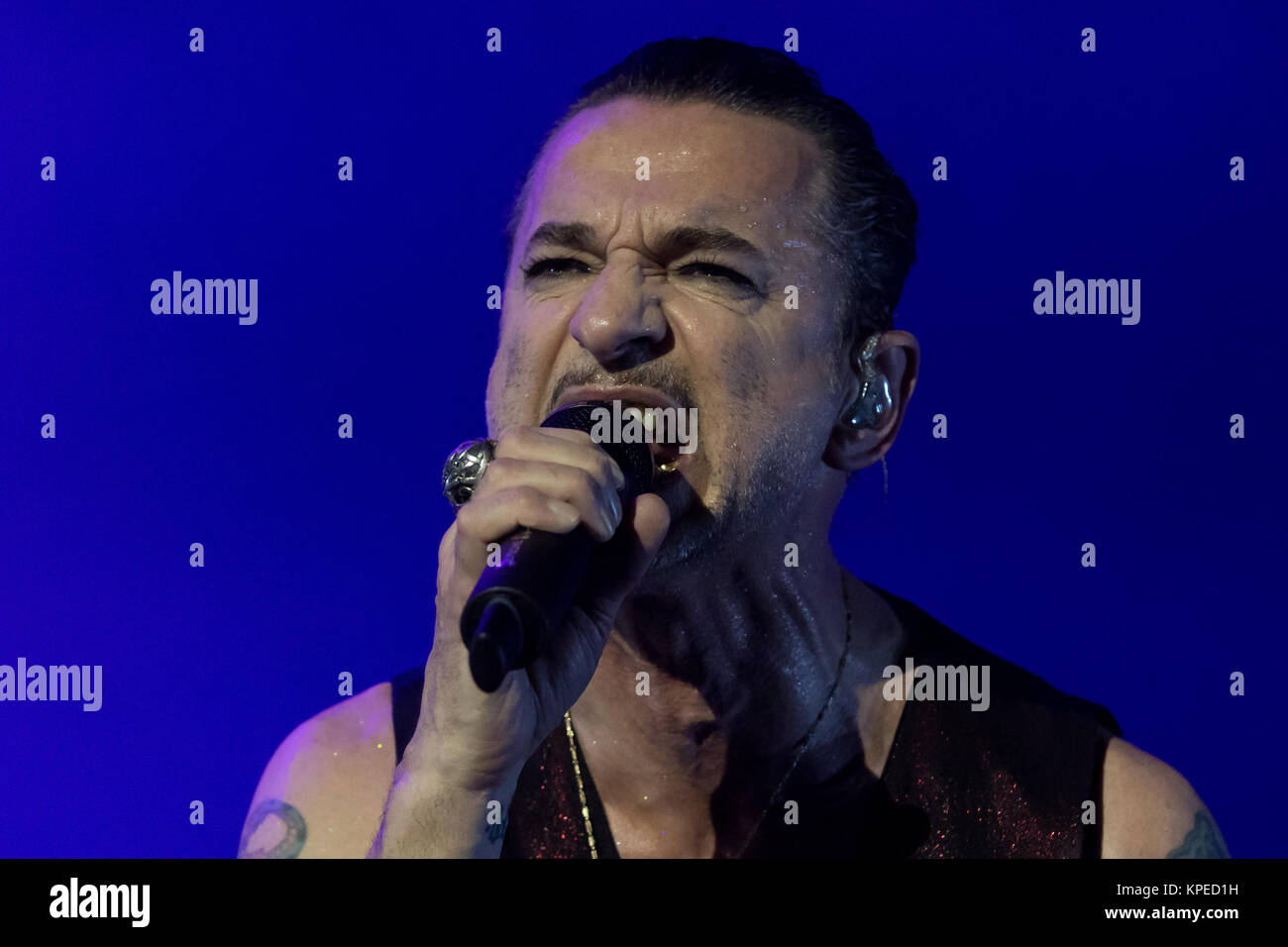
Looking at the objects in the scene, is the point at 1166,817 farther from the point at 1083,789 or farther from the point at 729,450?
the point at 729,450

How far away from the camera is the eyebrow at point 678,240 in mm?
1590

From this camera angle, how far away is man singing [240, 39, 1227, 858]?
61.2 inches

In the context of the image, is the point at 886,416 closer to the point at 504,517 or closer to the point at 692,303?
the point at 692,303

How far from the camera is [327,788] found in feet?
5.89

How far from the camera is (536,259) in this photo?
5.39 feet

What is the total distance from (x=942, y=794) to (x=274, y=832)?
83 cm

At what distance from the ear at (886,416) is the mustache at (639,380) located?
288 millimetres
